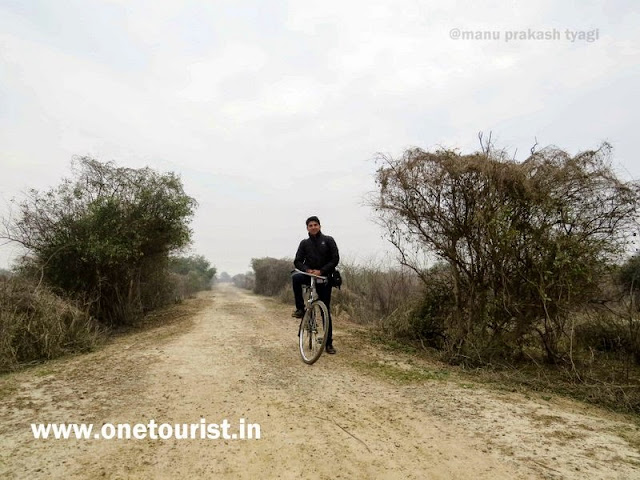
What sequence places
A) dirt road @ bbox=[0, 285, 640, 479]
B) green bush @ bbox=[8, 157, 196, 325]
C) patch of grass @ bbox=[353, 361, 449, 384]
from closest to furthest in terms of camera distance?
dirt road @ bbox=[0, 285, 640, 479] < patch of grass @ bbox=[353, 361, 449, 384] < green bush @ bbox=[8, 157, 196, 325]

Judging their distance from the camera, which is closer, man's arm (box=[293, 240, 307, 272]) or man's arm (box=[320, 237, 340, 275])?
man's arm (box=[320, 237, 340, 275])

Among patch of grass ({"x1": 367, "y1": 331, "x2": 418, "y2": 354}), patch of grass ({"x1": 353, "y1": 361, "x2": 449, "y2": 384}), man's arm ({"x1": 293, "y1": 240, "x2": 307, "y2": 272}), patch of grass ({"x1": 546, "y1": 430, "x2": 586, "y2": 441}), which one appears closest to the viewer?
patch of grass ({"x1": 546, "y1": 430, "x2": 586, "y2": 441})

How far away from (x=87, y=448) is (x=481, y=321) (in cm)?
538

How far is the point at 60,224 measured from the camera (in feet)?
33.4

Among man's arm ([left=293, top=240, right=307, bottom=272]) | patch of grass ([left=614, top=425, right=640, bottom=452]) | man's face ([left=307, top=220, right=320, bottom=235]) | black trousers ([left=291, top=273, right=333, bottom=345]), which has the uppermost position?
man's face ([left=307, top=220, right=320, bottom=235])

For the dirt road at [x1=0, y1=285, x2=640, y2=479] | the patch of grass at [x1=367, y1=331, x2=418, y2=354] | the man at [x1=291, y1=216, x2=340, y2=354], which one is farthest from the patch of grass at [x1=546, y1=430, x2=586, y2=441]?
the patch of grass at [x1=367, y1=331, x2=418, y2=354]

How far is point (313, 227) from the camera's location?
21.1 feet

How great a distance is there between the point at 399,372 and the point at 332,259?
2002mm

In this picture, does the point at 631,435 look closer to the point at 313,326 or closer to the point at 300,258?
the point at 313,326

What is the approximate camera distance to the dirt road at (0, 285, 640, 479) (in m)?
2.81

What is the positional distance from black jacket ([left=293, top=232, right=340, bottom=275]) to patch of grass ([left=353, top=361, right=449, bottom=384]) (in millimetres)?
1683

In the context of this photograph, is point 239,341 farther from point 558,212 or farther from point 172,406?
point 558,212

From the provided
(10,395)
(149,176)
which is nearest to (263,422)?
(10,395)

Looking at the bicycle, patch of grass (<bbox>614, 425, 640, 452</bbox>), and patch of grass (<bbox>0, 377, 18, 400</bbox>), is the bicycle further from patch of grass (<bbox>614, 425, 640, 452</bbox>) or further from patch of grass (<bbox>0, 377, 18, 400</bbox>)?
patch of grass (<bbox>0, 377, 18, 400</bbox>)
